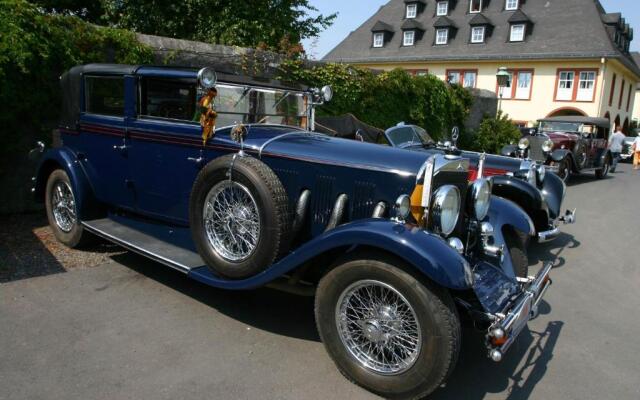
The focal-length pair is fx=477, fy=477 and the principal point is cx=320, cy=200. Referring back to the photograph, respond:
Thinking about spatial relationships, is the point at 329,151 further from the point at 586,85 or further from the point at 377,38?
the point at 377,38

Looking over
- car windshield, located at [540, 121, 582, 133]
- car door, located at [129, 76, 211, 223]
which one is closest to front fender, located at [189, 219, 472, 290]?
car door, located at [129, 76, 211, 223]

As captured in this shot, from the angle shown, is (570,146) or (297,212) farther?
(570,146)

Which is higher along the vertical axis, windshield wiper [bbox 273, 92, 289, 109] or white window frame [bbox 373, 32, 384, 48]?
white window frame [bbox 373, 32, 384, 48]

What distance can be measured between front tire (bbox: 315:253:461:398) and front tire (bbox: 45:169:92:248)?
120 inches

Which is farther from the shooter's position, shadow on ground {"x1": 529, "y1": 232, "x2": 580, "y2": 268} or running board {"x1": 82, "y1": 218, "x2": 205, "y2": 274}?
shadow on ground {"x1": 529, "y1": 232, "x2": 580, "y2": 268}

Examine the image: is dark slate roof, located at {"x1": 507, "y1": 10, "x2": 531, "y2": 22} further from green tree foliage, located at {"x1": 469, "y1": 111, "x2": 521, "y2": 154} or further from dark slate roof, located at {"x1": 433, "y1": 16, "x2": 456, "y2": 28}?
green tree foliage, located at {"x1": 469, "y1": 111, "x2": 521, "y2": 154}

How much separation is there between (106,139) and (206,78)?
1.56 m

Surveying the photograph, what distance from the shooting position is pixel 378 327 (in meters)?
2.76

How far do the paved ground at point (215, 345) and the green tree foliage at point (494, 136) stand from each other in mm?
9999

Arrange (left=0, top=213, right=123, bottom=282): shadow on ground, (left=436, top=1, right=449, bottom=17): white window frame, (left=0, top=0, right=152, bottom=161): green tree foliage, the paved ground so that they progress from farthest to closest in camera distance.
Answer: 1. (left=436, top=1, right=449, bottom=17): white window frame
2. (left=0, top=0, right=152, bottom=161): green tree foliage
3. (left=0, top=213, right=123, bottom=282): shadow on ground
4. the paved ground

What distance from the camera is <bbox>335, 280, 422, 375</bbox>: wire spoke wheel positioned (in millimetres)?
2676

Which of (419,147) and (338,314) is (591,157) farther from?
(338,314)

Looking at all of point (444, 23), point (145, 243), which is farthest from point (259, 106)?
point (444, 23)

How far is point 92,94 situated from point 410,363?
155 inches
